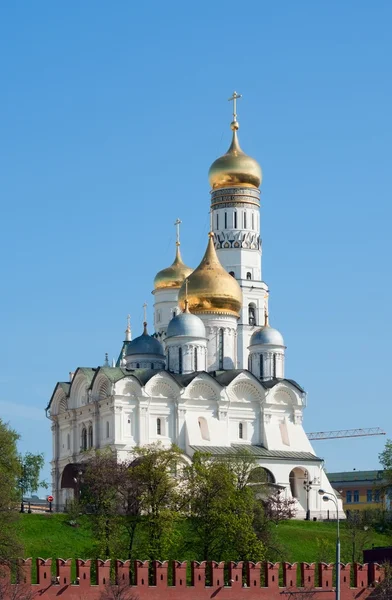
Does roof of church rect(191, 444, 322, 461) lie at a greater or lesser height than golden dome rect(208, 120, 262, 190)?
lesser

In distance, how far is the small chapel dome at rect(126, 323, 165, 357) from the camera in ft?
278

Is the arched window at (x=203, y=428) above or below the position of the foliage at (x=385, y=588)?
above

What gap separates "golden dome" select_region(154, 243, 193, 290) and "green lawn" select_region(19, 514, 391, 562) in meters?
21.3

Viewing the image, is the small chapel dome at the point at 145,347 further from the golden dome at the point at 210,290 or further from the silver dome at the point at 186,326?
the silver dome at the point at 186,326

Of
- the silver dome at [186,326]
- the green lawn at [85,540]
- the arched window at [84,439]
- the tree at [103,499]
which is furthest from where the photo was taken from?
the silver dome at [186,326]

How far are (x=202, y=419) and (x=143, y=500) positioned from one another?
790 inches

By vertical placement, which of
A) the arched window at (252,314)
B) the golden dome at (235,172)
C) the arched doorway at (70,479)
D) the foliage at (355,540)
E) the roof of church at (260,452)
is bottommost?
the foliage at (355,540)

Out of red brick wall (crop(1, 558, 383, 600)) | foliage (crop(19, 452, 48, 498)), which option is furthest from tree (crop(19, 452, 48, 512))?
red brick wall (crop(1, 558, 383, 600))

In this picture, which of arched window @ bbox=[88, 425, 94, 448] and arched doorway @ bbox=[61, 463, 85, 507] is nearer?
arched doorway @ bbox=[61, 463, 85, 507]

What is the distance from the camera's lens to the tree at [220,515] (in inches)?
2240

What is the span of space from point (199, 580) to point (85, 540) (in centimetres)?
1567

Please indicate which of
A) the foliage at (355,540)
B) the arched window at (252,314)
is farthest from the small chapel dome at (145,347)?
the foliage at (355,540)

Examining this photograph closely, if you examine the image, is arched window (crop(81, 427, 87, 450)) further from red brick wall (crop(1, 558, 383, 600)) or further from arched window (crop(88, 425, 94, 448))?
red brick wall (crop(1, 558, 383, 600))

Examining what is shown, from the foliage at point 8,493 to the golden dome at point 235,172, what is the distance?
98.3 ft
